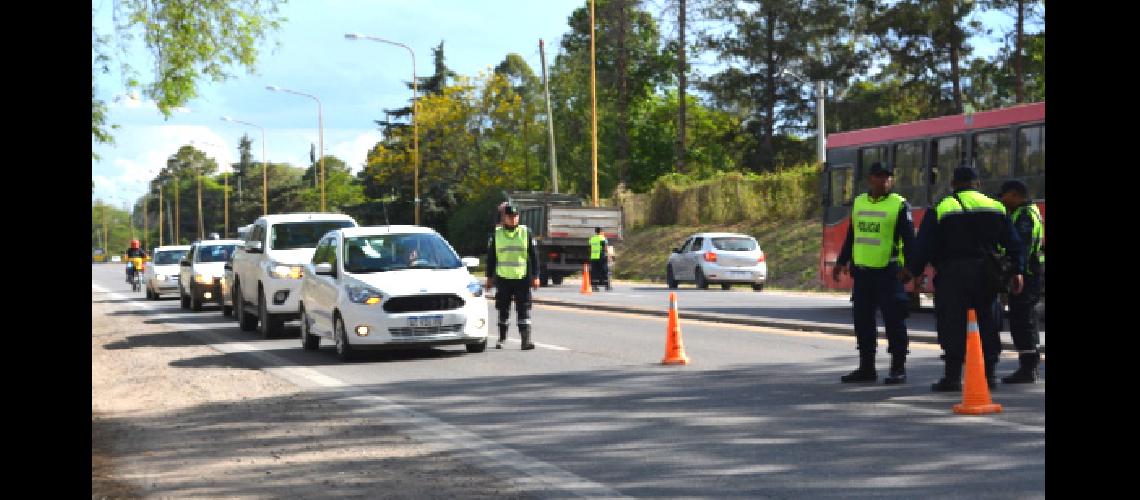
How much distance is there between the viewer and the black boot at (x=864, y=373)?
12.1m

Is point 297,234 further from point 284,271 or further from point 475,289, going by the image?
point 475,289

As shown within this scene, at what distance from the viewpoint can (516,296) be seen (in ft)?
53.7

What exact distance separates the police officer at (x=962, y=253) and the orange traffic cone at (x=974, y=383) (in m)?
0.99

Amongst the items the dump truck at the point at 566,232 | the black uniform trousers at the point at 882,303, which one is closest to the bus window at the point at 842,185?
the black uniform trousers at the point at 882,303

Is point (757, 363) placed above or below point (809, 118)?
below

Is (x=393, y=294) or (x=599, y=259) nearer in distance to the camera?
(x=393, y=294)

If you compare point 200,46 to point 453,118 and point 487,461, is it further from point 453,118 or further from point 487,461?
point 453,118

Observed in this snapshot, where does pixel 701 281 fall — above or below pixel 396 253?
below

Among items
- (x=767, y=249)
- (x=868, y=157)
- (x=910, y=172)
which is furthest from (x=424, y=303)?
(x=767, y=249)

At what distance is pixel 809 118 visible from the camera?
6988 centimetres

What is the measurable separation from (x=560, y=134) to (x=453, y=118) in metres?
7.65

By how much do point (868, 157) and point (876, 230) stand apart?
1207 cm
